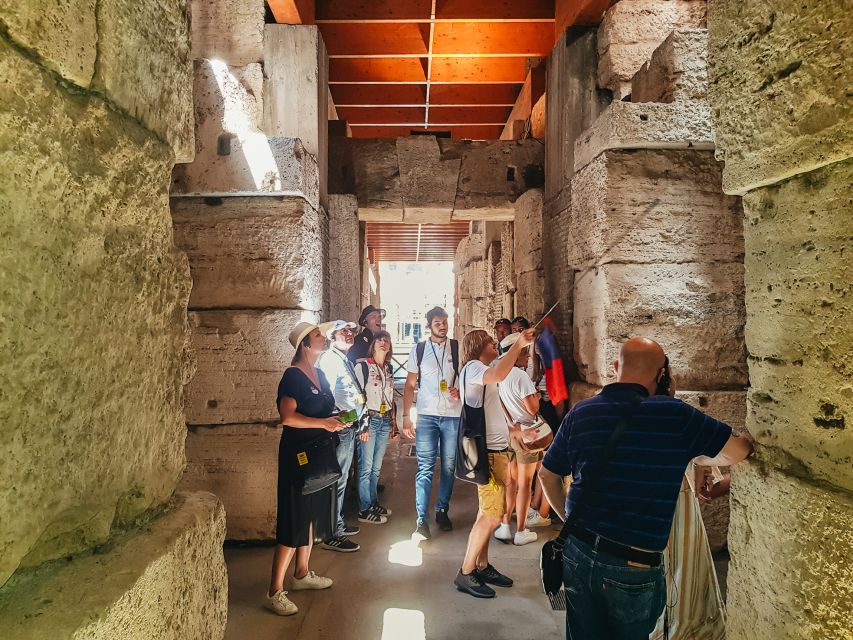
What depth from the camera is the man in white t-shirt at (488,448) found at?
3.42 m

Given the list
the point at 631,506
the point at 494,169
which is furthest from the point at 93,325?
the point at 494,169

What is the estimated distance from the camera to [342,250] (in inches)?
223

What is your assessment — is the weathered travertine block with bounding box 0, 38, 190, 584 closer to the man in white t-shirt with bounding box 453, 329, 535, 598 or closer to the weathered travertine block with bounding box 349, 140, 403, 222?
the man in white t-shirt with bounding box 453, 329, 535, 598

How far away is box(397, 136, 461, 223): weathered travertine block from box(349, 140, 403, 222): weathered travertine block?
81 millimetres

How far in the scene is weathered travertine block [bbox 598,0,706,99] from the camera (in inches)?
181

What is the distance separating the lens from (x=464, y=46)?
6590mm

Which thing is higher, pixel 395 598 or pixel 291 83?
pixel 291 83

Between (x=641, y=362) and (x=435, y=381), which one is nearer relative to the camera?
(x=641, y=362)

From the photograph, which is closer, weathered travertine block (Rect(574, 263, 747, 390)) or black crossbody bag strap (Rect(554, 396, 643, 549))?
black crossbody bag strap (Rect(554, 396, 643, 549))

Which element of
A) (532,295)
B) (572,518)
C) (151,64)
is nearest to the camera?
(151,64)

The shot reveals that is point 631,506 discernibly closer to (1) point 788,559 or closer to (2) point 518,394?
(1) point 788,559

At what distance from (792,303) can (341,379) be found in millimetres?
3226

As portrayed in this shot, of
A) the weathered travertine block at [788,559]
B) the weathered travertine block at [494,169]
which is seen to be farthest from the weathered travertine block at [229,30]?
the weathered travertine block at [788,559]

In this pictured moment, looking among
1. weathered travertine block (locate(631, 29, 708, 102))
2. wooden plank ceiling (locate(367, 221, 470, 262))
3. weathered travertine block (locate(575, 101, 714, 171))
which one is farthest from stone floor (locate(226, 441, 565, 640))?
wooden plank ceiling (locate(367, 221, 470, 262))
